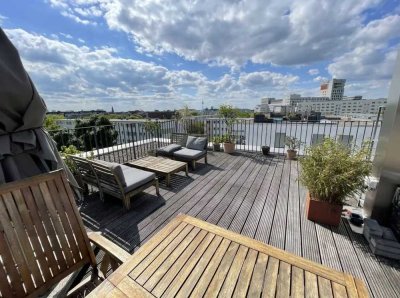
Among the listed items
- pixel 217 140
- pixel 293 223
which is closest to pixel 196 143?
pixel 217 140

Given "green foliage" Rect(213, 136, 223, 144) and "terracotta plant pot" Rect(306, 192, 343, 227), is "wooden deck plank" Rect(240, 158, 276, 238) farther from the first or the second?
"green foliage" Rect(213, 136, 223, 144)

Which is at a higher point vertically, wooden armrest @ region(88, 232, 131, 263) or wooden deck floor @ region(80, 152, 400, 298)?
wooden armrest @ region(88, 232, 131, 263)

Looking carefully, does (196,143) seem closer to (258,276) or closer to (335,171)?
(335,171)

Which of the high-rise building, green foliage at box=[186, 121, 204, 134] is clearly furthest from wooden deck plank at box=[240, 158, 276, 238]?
the high-rise building

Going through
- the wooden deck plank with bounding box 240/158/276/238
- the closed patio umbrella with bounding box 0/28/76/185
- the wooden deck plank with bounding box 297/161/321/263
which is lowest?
the wooden deck plank with bounding box 297/161/321/263

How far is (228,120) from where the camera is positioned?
6.45m

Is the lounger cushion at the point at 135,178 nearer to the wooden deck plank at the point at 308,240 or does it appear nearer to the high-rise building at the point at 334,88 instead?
the wooden deck plank at the point at 308,240

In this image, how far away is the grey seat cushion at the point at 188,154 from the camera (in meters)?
4.68

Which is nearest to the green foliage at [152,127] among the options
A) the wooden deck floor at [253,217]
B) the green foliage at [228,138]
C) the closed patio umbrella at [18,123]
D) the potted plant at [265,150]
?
the green foliage at [228,138]

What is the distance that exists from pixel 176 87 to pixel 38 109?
2017 centimetres

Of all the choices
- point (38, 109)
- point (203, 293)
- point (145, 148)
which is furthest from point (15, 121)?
point (145, 148)

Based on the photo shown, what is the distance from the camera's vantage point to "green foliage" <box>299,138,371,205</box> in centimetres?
230

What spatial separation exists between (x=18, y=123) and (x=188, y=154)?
356 centimetres

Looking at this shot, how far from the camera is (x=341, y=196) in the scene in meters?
2.41
